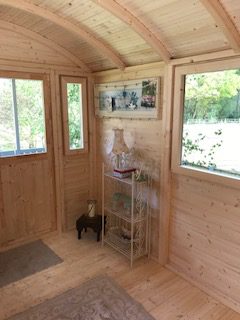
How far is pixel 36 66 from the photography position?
10.1 ft

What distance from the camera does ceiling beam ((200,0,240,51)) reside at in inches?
64.5

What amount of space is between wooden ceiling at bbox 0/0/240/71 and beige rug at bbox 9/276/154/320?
2.23 meters

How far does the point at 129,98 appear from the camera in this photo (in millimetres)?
2996

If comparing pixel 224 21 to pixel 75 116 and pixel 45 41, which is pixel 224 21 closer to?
pixel 45 41

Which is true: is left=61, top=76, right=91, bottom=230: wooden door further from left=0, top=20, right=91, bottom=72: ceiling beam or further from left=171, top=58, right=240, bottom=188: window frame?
left=171, top=58, right=240, bottom=188: window frame

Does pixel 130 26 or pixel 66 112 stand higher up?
pixel 130 26

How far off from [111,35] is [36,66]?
1063mm

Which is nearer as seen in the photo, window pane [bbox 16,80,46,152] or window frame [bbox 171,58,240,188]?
window frame [bbox 171,58,240,188]

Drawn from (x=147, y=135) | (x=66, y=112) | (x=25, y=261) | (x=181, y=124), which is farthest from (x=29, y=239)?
(x=181, y=124)

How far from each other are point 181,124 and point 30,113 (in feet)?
5.89

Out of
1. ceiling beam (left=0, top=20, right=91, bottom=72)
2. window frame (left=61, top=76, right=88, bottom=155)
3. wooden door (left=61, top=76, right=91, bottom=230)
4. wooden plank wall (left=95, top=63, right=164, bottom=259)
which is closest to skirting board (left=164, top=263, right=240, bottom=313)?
wooden plank wall (left=95, top=63, right=164, bottom=259)

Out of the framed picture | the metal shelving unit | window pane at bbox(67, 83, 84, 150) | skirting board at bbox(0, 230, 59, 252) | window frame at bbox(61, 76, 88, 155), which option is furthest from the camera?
window pane at bbox(67, 83, 84, 150)

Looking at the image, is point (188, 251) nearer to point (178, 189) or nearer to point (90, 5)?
point (178, 189)

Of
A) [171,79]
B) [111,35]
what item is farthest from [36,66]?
[171,79]
